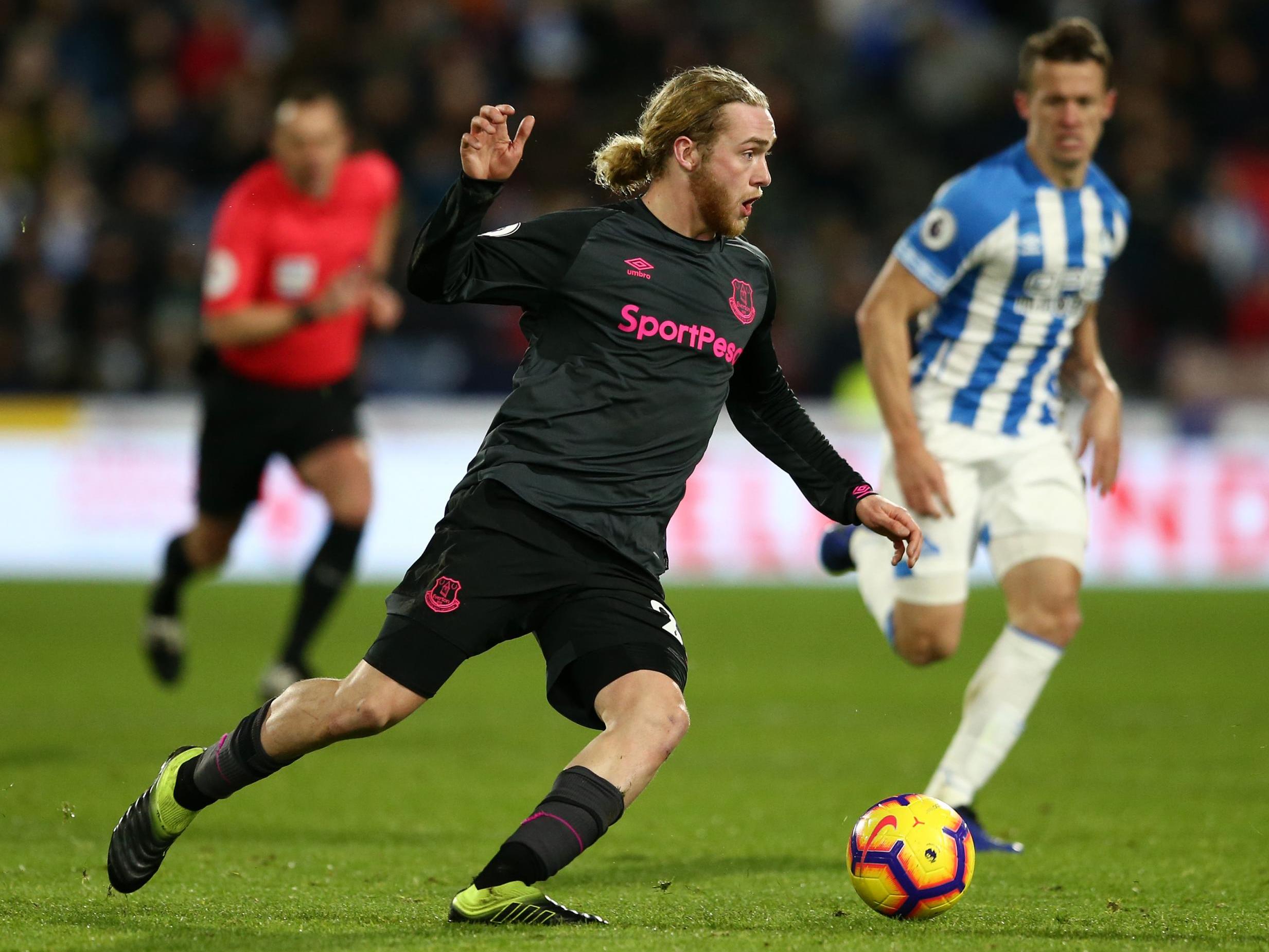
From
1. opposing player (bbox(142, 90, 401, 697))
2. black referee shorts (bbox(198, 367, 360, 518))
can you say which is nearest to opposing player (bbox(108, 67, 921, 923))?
opposing player (bbox(142, 90, 401, 697))

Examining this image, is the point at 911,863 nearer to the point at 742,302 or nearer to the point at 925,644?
the point at 742,302

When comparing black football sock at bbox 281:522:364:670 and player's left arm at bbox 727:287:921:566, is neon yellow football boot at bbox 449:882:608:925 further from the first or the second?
black football sock at bbox 281:522:364:670

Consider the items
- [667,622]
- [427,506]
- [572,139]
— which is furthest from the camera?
[572,139]

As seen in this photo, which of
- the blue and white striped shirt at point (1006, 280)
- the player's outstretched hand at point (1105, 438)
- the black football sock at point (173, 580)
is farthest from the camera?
the black football sock at point (173, 580)

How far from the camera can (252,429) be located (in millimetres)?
8086

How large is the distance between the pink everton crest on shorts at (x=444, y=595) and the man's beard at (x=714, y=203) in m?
1.04

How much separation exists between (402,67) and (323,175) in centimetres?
847

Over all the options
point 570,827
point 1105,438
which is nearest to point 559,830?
point 570,827

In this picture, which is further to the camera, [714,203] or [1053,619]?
[1053,619]

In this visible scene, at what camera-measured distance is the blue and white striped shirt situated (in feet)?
18.7

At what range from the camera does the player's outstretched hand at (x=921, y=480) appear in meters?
5.64

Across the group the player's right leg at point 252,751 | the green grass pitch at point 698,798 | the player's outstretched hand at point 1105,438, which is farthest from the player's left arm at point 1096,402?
the player's right leg at point 252,751

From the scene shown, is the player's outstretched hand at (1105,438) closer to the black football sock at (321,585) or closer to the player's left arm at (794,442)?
the player's left arm at (794,442)

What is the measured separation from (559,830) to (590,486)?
803mm
